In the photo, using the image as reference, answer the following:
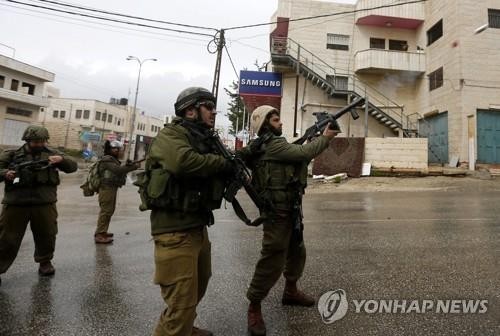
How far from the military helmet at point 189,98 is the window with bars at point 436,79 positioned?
19.4 m

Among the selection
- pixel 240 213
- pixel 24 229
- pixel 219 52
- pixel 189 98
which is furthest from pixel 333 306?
pixel 219 52

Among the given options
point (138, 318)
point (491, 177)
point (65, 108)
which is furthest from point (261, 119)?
point (65, 108)

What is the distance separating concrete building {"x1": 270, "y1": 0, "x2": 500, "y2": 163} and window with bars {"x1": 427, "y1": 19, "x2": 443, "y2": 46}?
7 cm

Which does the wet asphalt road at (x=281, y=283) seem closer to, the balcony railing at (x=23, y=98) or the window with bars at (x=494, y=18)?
the window with bars at (x=494, y=18)

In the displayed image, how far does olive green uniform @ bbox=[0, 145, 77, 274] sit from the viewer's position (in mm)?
3328

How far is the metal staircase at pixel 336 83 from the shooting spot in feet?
64.3

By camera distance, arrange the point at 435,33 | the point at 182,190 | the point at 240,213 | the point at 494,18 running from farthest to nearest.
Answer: the point at 435,33 < the point at 494,18 < the point at 240,213 < the point at 182,190

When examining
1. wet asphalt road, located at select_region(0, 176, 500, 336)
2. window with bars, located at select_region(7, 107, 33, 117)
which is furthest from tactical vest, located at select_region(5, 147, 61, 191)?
window with bars, located at select_region(7, 107, 33, 117)

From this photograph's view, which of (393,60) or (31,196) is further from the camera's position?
(393,60)

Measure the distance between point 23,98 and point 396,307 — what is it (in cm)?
3568

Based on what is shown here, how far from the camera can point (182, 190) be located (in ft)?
6.65

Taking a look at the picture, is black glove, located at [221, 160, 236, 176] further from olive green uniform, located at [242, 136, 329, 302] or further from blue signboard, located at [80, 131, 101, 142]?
blue signboard, located at [80, 131, 101, 142]

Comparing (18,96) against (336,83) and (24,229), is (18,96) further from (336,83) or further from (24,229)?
(24,229)

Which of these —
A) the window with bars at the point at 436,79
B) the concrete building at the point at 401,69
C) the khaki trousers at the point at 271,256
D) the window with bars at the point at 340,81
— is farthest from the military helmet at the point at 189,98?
the window with bars at the point at 340,81
